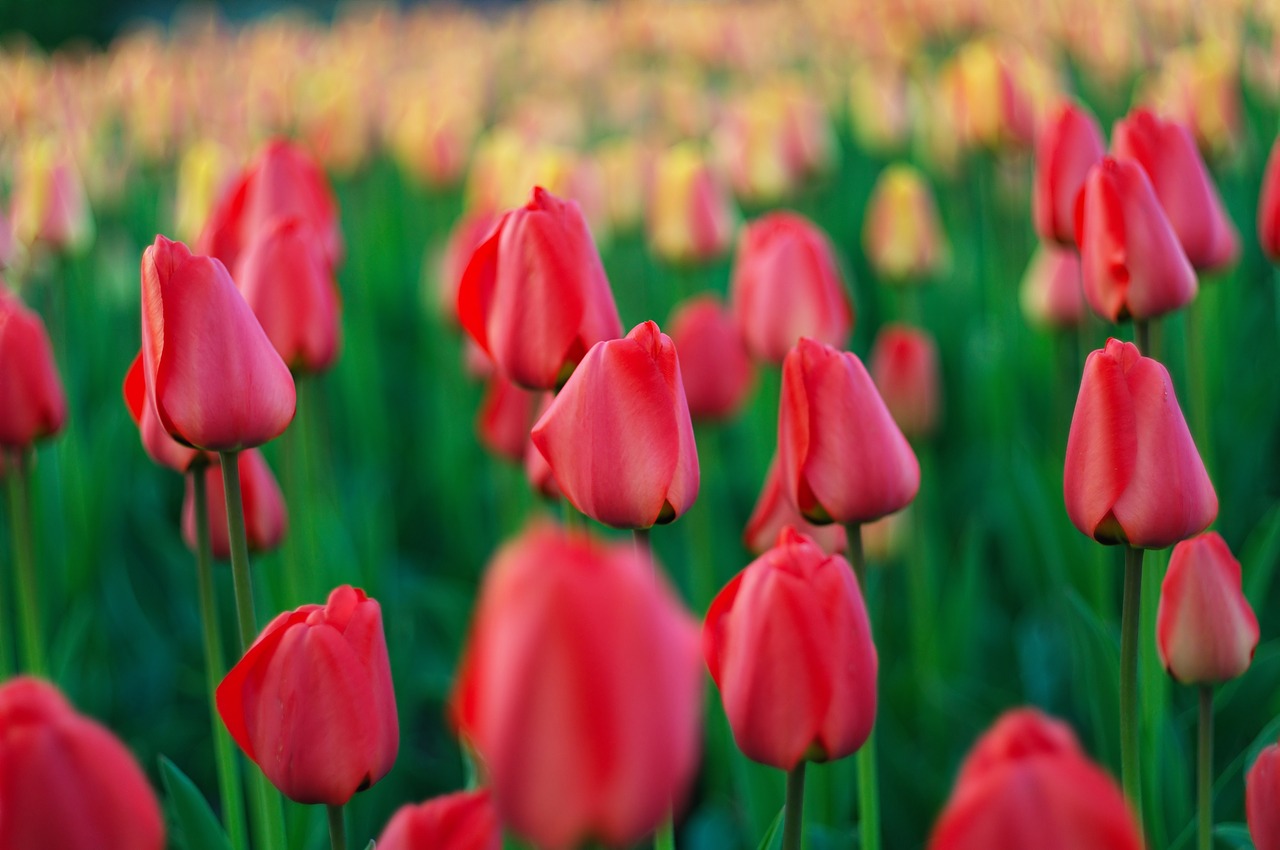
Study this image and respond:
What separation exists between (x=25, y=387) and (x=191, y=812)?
1.20 feet

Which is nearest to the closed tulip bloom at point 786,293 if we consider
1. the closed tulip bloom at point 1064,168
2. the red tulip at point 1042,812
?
the closed tulip bloom at point 1064,168

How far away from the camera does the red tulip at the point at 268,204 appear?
4.15ft

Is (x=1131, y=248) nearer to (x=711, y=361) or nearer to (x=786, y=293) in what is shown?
(x=786, y=293)

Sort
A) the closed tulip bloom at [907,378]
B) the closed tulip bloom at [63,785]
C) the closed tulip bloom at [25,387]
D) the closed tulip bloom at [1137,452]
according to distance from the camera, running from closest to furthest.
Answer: the closed tulip bloom at [63,785] < the closed tulip bloom at [1137,452] < the closed tulip bloom at [25,387] < the closed tulip bloom at [907,378]

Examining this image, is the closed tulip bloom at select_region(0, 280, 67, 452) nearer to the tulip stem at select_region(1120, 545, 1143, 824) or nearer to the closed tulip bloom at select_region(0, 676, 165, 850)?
the closed tulip bloom at select_region(0, 676, 165, 850)

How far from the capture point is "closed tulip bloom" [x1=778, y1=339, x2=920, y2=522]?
74 cm

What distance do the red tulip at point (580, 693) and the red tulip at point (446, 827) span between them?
23 centimetres

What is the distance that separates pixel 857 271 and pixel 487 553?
1.19 meters

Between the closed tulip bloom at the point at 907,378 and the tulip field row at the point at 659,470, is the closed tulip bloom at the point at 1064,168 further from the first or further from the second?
the closed tulip bloom at the point at 907,378

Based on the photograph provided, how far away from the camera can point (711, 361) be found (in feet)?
4.49

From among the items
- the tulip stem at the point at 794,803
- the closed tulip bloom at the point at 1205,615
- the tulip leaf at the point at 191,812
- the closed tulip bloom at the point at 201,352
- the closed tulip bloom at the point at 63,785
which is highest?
the closed tulip bloom at the point at 201,352

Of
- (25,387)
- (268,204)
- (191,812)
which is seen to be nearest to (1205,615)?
(191,812)

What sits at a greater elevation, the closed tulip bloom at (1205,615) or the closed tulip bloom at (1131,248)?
the closed tulip bloom at (1131,248)

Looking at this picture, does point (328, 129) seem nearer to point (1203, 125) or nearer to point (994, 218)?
point (994, 218)
